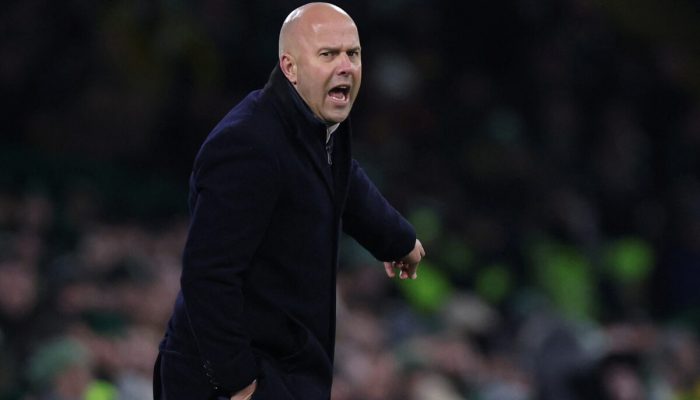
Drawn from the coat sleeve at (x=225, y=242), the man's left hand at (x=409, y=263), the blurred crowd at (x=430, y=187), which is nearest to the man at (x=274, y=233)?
the coat sleeve at (x=225, y=242)

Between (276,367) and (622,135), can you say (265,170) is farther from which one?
(622,135)

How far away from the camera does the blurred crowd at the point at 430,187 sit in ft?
16.8

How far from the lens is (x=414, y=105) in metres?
7.80

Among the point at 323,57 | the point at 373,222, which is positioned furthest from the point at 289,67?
the point at 373,222

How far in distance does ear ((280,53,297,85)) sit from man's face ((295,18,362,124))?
0.01 metres

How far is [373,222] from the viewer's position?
2615 millimetres

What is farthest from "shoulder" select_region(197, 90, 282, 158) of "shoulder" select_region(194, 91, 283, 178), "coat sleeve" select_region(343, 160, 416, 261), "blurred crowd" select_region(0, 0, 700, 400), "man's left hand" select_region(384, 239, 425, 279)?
"blurred crowd" select_region(0, 0, 700, 400)

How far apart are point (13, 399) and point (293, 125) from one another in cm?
218

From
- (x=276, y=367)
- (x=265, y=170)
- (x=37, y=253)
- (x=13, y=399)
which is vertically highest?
(x=265, y=170)

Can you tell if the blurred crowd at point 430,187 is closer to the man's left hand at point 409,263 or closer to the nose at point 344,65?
the man's left hand at point 409,263

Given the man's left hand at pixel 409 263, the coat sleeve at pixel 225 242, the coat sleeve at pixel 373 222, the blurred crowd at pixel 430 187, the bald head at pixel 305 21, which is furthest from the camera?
the blurred crowd at pixel 430 187

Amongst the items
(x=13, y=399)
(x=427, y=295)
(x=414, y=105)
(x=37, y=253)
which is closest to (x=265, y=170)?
(x=13, y=399)

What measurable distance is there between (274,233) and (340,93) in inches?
10.6

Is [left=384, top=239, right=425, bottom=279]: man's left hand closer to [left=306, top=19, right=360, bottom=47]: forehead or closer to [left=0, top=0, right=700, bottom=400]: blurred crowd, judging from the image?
[left=306, top=19, right=360, bottom=47]: forehead
